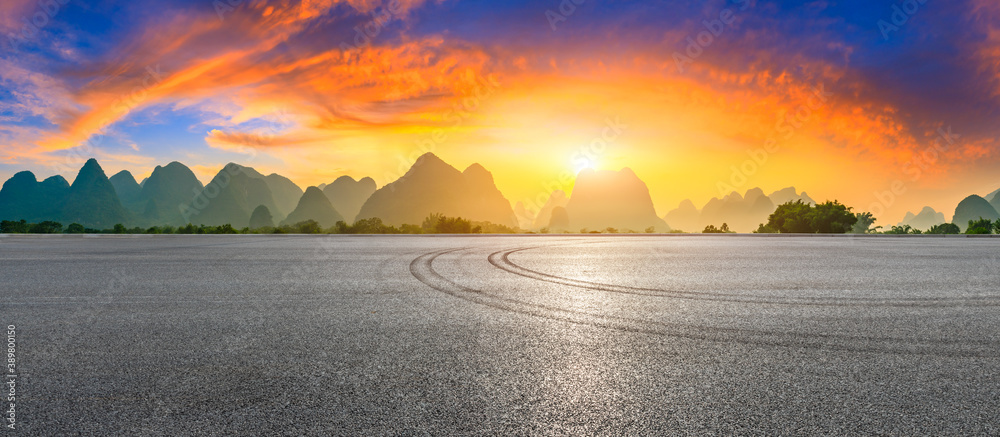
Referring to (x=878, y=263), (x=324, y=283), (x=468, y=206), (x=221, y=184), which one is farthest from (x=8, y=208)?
(x=878, y=263)

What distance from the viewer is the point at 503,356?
173 inches

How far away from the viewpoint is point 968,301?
755 centimetres

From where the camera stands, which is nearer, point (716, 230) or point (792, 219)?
point (792, 219)

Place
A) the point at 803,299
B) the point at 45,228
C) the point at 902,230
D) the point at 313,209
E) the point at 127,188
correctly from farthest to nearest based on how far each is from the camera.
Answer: the point at 127,188
the point at 313,209
the point at 902,230
the point at 45,228
the point at 803,299

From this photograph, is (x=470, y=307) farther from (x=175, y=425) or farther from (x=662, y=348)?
(x=175, y=425)

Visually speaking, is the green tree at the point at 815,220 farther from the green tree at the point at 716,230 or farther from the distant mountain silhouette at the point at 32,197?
the distant mountain silhouette at the point at 32,197

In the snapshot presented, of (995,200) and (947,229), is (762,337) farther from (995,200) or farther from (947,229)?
(995,200)

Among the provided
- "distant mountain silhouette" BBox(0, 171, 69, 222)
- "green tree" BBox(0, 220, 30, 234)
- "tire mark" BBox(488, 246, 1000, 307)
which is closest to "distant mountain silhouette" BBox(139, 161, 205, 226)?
"distant mountain silhouette" BBox(0, 171, 69, 222)

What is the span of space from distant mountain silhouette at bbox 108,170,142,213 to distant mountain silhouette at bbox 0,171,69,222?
45.8m

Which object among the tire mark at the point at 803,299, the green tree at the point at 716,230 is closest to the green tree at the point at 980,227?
the green tree at the point at 716,230

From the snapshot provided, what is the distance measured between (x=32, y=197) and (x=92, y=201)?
26.8m

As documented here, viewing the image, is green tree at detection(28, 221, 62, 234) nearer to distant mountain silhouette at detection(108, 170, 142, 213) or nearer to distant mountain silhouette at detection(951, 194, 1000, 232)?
distant mountain silhouette at detection(108, 170, 142, 213)

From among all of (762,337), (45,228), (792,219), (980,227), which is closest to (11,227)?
(45,228)

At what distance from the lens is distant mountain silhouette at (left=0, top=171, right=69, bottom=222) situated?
13625 centimetres
